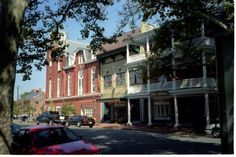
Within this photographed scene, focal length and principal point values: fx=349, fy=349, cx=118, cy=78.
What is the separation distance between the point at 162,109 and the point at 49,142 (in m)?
25.6

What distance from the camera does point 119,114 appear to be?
4019 cm

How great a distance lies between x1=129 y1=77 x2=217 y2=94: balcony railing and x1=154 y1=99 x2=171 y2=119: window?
1.89 m

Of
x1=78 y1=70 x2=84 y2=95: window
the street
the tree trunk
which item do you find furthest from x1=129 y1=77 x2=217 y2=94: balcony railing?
the tree trunk

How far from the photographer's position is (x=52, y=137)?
9.98 metres

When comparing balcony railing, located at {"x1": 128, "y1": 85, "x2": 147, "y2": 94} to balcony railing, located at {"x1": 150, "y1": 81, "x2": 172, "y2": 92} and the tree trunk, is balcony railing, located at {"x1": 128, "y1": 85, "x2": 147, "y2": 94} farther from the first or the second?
the tree trunk

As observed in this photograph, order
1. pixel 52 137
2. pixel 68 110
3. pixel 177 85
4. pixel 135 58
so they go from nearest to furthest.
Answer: pixel 52 137
pixel 177 85
pixel 135 58
pixel 68 110

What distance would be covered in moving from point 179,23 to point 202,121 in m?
14.3

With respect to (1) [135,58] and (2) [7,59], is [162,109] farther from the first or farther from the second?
(2) [7,59]

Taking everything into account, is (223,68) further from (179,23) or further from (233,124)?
(179,23)

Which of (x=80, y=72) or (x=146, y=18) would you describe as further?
(x=80, y=72)

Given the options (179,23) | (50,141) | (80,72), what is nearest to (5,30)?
(50,141)

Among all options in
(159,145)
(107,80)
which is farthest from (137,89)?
(159,145)

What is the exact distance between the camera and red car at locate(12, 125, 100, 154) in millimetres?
9125

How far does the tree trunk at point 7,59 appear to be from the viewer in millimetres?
7676
